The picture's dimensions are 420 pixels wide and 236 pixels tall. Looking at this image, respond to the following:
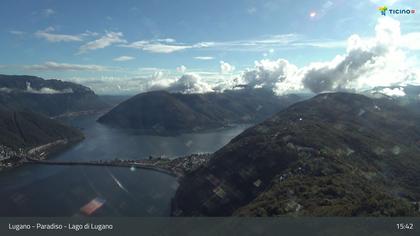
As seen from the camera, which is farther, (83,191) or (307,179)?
(83,191)

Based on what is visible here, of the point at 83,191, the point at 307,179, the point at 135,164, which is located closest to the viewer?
the point at 307,179

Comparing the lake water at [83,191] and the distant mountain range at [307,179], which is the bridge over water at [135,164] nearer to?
the lake water at [83,191]

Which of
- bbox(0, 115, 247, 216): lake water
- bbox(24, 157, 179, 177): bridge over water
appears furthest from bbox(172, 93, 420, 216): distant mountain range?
bbox(24, 157, 179, 177): bridge over water

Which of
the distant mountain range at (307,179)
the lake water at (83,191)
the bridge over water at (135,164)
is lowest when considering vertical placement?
the bridge over water at (135,164)

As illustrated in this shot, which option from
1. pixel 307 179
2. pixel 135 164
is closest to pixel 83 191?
pixel 135 164

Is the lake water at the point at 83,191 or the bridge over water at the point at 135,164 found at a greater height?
the lake water at the point at 83,191

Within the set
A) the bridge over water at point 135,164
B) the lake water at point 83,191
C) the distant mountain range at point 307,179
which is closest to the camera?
the distant mountain range at point 307,179

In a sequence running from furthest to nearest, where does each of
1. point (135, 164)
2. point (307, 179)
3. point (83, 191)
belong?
point (135, 164) → point (83, 191) → point (307, 179)

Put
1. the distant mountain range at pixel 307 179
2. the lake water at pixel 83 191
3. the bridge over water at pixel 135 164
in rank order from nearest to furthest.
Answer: the distant mountain range at pixel 307 179 → the lake water at pixel 83 191 → the bridge over water at pixel 135 164

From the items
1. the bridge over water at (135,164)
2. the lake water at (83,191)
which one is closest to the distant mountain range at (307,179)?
the lake water at (83,191)

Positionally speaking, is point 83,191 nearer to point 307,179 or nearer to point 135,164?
point 135,164
